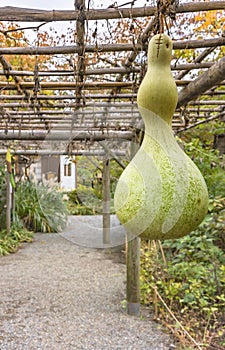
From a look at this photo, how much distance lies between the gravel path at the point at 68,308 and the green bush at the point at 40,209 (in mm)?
1867

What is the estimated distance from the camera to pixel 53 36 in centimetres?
183

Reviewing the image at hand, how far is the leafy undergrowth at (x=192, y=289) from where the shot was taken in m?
2.61

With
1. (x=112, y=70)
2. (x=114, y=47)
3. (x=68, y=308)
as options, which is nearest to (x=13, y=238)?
(x=68, y=308)

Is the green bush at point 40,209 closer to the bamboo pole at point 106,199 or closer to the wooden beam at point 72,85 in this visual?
the bamboo pole at point 106,199

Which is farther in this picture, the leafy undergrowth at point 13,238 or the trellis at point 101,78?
the leafy undergrowth at point 13,238

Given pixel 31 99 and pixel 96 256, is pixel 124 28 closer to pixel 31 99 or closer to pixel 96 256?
pixel 31 99

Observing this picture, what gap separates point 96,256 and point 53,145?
197cm

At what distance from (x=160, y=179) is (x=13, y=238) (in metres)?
5.87

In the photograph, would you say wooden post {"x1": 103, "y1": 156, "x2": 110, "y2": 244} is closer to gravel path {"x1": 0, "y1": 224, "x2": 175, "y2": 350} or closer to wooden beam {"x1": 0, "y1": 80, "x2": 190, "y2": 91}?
gravel path {"x1": 0, "y1": 224, "x2": 175, "y2": 350}

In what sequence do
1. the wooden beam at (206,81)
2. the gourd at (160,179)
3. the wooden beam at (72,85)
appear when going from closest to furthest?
the gourd at (160,179) → the wooden beam at (206,81) → the wooden beam at (72,85)

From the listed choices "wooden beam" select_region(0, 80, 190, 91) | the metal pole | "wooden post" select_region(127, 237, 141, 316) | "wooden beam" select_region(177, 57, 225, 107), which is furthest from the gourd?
"wooden post" select_region(127, 237, 141, 316)

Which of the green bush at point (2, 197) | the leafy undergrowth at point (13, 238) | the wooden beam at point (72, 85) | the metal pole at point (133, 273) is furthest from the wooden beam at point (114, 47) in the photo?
the green bush at point (2, 197)

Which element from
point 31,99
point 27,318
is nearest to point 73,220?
point 27,318

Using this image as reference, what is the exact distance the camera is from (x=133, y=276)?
9.64 feet
